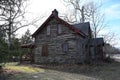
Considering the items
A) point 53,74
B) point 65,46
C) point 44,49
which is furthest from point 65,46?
point 53,74

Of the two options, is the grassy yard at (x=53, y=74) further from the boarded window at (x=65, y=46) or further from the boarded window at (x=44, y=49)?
the boarded window at (x=44, y=49)

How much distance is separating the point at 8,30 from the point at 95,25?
86.4 feet

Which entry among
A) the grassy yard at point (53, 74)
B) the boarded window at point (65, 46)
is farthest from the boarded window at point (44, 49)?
the grassy yard at point (53, 74)

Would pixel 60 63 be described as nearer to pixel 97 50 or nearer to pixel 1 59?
pixel 97 50

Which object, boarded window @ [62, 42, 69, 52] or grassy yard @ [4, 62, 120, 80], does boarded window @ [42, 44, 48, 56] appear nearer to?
boarded window @ [62, 42, 69, 52]

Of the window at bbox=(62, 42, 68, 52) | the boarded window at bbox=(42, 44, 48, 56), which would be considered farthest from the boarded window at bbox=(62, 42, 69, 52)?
the boarded window at bbox=(42, 44, 48, 56)

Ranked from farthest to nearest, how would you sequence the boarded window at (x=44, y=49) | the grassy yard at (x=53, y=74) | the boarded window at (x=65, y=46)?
the boarded window at (x=44, y=49) < the boarded window at (x=65, y=46) < the grassy yard at (x=53, y=74)

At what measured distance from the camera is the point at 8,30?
44.4 feet

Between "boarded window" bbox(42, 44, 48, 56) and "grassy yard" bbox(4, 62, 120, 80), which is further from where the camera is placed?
"boarded window" bbox(42, 44, 48, 56)

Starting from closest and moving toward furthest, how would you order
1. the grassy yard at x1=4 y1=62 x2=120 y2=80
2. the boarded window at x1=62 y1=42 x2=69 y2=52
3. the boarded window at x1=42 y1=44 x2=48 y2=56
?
the grassy yard at x1=4 y1=62 x2=120 y2=80, the boarded window at x1=62 y1=42 x2=69 y2=52, the boarded window at x1=42 y1=44 x2=48 y2=56

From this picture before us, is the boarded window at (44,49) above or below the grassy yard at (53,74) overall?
above

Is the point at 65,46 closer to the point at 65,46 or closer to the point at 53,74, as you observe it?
the point at 65,46

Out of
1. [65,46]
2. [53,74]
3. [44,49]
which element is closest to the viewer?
[53,74]

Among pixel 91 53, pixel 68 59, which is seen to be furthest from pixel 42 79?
pixel 91 53
